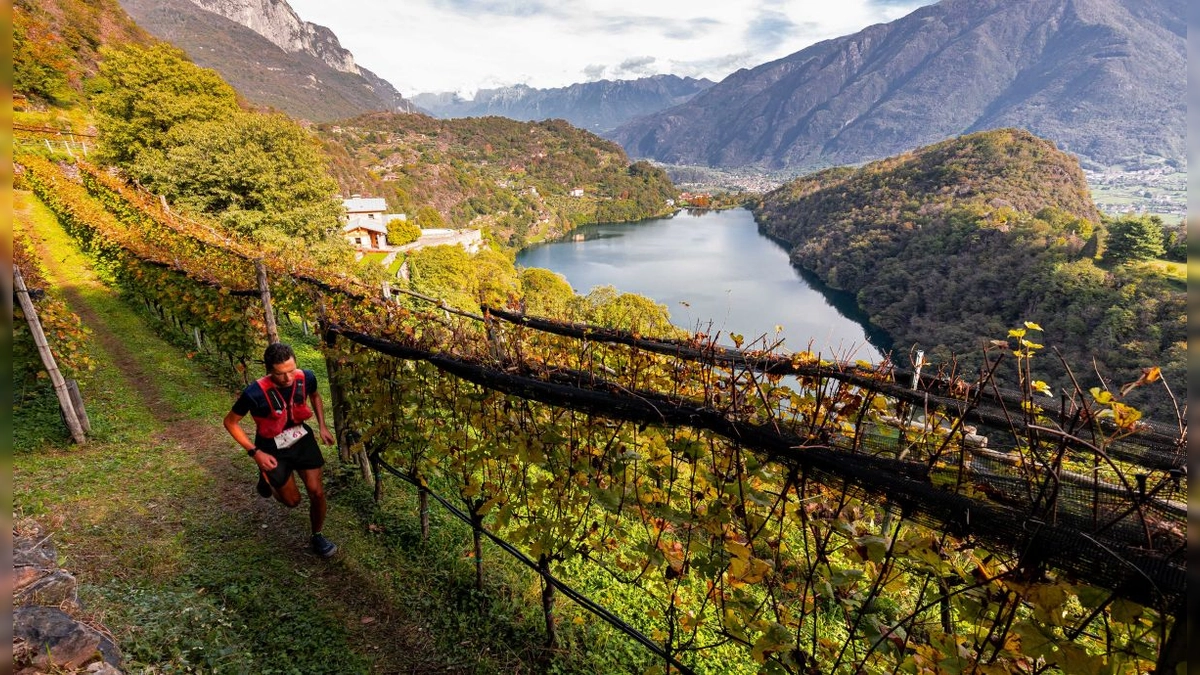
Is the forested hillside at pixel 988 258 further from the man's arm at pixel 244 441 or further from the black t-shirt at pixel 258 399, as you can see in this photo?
the man's arm at pixel 244 441

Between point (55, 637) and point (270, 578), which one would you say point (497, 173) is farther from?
point (55, 637)

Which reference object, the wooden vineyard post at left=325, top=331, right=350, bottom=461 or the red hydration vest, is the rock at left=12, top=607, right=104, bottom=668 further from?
the wooden vineyard post at left=325, top=331, right=350, bottom=461

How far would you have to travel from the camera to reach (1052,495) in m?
1.65

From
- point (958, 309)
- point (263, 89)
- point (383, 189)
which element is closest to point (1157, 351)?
point (958, 309)

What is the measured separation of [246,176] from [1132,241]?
57.4m

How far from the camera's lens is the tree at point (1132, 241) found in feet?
132

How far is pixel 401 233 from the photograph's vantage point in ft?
179

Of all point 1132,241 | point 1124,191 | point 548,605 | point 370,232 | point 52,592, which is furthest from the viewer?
point 1124,191

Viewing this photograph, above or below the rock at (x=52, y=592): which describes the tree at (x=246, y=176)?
above

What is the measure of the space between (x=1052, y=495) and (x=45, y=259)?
2122cm

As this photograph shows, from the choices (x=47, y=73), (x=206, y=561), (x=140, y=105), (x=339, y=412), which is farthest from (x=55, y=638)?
(x=47, y=73)

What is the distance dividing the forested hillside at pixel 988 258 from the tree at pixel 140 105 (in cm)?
3101

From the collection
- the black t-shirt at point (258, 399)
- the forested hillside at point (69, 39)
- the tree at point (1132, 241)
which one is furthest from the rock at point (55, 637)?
the tree at point (1132, 241)

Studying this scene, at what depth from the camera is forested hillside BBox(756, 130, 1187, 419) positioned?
3403 cm
